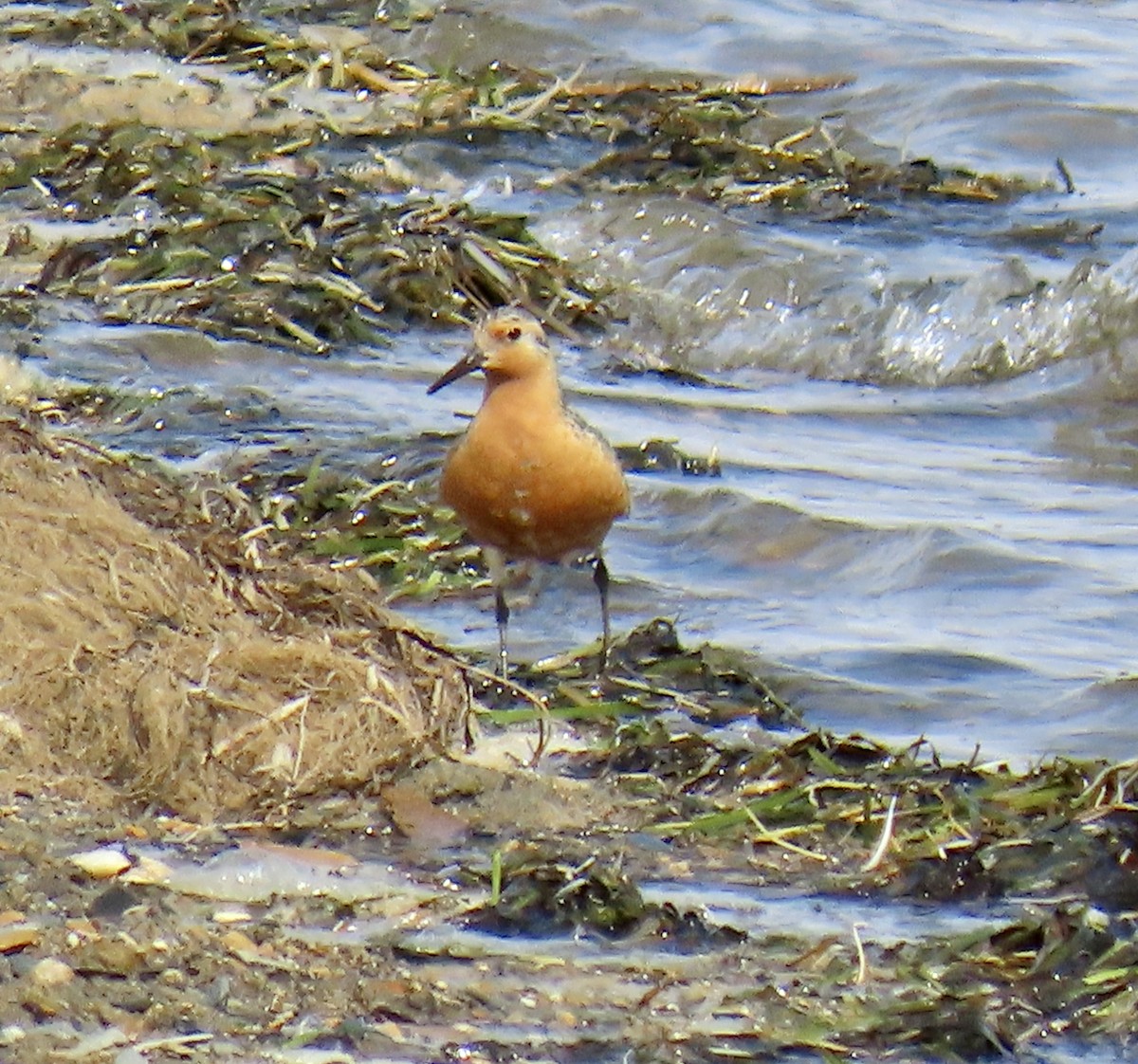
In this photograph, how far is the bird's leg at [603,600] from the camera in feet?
18.5

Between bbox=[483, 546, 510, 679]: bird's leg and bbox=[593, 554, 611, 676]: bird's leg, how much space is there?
23 centimetres

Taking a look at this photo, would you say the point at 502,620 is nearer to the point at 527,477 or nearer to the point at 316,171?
the point at 527,477

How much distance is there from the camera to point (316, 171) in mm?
9555

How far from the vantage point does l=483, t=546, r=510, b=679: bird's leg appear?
19.0 feet

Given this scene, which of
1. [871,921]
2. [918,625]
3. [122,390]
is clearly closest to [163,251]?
[122,390]

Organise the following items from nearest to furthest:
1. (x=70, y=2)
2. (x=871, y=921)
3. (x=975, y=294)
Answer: (x=871, y=921) < (x=975, y=294) < (x=70, y=2)

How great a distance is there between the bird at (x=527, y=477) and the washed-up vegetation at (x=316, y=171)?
1.93 meters

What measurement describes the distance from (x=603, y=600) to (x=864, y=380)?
315 cm

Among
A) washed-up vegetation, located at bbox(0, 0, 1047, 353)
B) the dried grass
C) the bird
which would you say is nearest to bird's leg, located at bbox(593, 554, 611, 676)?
the bird

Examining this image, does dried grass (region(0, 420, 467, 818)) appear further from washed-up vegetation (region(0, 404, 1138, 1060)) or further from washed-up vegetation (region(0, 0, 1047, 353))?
washed-up vegetation (region(0, 0, 1047, 353))

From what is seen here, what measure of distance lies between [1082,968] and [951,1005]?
1.03ft

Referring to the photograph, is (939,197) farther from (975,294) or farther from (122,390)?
(122,390)

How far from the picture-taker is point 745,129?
10797mm

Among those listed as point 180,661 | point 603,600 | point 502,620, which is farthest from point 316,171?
point 180,661
